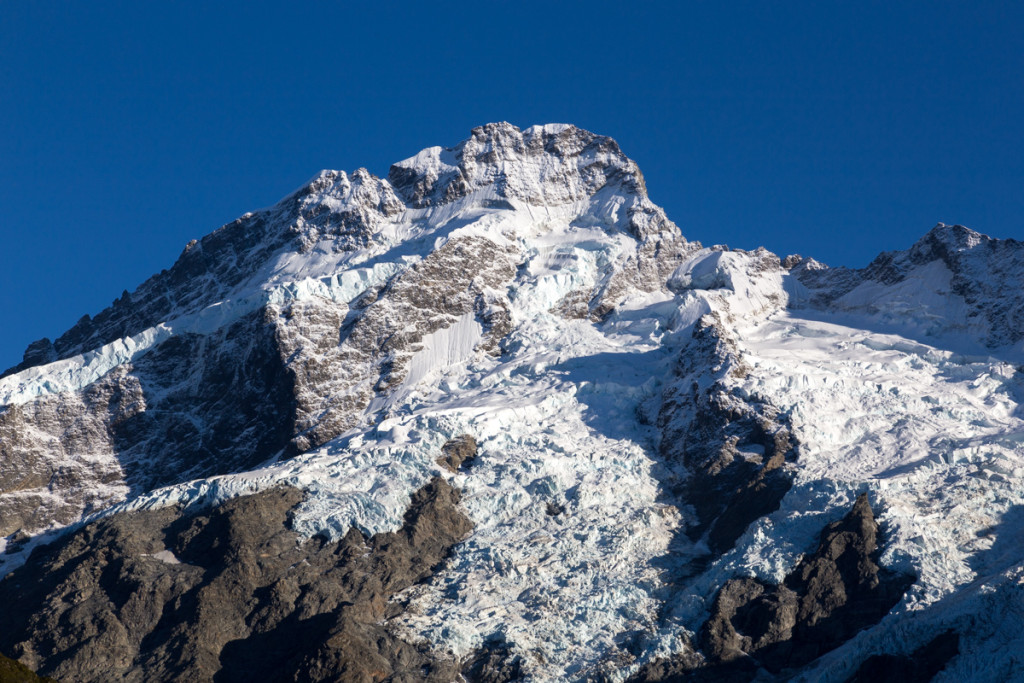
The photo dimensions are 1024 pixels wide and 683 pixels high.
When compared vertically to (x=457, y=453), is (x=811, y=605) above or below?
below

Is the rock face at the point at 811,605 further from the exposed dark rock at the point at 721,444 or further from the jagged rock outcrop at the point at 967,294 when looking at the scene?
the jagged rock outcrop at the point at 967,294

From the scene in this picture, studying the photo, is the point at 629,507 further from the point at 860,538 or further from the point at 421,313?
the point at 421,313

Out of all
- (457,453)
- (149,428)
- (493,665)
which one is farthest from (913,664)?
(149,428)

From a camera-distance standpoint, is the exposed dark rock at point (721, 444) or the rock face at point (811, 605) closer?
the rock face at point (811, 605)

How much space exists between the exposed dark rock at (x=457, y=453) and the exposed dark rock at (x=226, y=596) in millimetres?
4819

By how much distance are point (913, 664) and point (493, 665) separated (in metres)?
38.8

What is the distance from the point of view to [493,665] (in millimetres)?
118938

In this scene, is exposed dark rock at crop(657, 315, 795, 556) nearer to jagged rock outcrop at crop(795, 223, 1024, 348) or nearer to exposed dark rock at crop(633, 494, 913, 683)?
exposed dark rock at crop(633, 494, 913, 683)

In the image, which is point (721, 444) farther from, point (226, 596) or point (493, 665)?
A: point (226, 596)

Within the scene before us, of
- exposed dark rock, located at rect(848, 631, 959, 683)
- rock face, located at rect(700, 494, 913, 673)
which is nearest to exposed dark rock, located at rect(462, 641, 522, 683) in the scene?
rock face, located at rect(700, 494, 913, 673)

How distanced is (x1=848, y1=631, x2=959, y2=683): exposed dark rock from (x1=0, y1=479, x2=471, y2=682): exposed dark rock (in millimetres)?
38715

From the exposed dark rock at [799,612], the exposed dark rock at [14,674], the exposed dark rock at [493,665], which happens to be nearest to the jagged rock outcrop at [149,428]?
the exposed dark rock at [493,665]

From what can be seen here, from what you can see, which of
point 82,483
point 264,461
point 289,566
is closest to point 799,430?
point 289,566

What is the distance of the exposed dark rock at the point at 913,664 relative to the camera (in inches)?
4139
